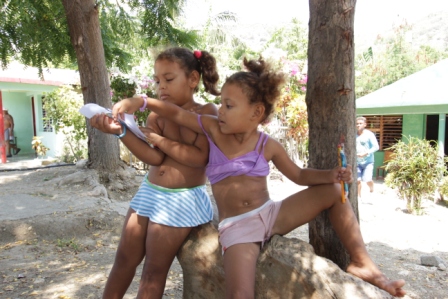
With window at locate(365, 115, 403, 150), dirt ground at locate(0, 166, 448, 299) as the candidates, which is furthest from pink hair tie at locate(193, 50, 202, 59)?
window at locate(365, 115, 403, 150)

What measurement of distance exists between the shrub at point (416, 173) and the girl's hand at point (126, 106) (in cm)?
670

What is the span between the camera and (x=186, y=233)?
7.58 ft

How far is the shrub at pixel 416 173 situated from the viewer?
7530 mm

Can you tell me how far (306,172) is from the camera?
2.24 m

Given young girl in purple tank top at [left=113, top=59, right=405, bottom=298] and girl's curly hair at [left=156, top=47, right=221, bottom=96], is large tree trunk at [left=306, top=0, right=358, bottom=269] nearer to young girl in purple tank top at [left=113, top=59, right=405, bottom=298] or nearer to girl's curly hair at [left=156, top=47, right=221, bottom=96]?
young girl in purple tank top at [left=113, top=59, right=405, bottom=298]

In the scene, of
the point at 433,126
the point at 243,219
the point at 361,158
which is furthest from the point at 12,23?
the point at 433,126

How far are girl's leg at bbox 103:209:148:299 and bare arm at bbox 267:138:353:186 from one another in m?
0.86

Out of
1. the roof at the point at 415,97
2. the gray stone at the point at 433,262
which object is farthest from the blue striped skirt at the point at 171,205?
the roof at the point at 415,97

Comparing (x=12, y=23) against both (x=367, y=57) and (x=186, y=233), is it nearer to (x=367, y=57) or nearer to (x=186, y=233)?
(x=186, y=233)

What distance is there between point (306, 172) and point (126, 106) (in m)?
Answer: 1.07

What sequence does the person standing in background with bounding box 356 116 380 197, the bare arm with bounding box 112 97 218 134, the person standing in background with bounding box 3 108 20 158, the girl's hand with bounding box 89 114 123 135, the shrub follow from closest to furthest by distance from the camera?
the girl's hand with bounding box 89 114 123 135 < the bare arm with bounding box 112 97 218 134 < the shrub < the person standing in background with bounding box 356 116 380 197 < the person standing in background with bounding box 3 108 20 158

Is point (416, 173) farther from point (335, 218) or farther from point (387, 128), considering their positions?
point (335, 218)

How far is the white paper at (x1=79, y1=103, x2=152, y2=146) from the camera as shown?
209 centimetres

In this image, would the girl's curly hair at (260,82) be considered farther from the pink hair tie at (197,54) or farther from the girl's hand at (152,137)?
the girl's hand at (152,137)
